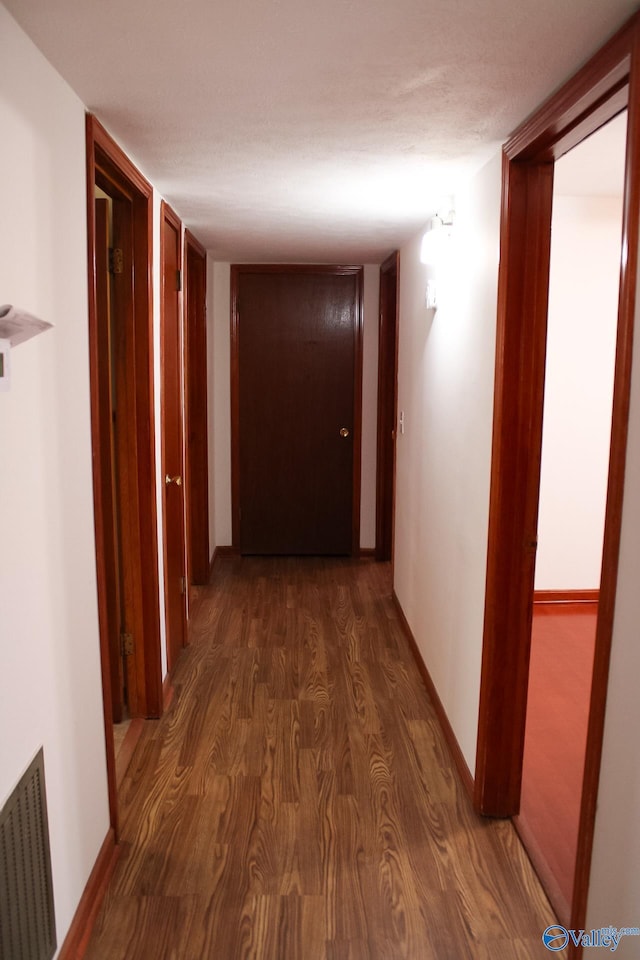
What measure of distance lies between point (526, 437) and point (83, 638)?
4.68 feet

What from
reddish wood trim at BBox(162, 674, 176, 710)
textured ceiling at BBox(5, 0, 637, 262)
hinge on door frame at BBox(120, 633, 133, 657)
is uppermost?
textured ceiling at BBox(5, 0, 637, 262)

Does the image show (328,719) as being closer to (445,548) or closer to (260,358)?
(445,548)

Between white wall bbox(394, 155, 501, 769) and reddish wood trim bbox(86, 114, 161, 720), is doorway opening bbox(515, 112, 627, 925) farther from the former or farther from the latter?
reddish wood trim bbox(86, 114, 161, 720)

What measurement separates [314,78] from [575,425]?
2.96m

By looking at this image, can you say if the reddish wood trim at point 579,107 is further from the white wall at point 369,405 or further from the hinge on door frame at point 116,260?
the white wall at point 369,405

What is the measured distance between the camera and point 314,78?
5.48ft

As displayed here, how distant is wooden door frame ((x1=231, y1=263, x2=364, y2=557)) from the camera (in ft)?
16.7

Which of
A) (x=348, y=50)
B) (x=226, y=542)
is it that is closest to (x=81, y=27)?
(x=348, y=50)

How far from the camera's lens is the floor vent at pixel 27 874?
1.38 meters

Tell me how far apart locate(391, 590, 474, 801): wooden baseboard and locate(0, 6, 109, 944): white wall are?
49.4 inches

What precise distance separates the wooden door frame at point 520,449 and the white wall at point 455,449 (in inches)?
4.2

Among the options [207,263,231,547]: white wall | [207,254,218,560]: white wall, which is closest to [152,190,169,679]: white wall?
[207,254,218,560]: white wall

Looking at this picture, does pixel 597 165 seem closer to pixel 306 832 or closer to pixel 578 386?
pixel 578 386

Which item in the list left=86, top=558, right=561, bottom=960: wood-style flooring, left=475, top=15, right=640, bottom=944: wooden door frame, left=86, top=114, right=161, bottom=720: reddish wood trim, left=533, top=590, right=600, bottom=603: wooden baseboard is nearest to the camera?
left=475, top=15, right=640, bottom=944: wooden door frame
